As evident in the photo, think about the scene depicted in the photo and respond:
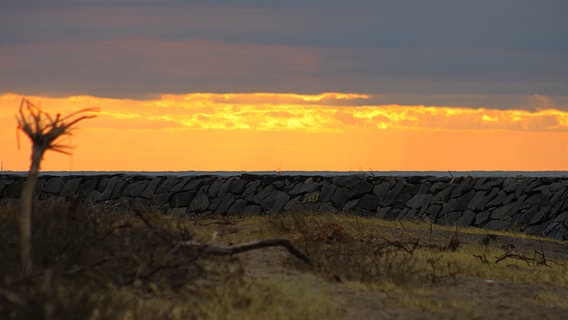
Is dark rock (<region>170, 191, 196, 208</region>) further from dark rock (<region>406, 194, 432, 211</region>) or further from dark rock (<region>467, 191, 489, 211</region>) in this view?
dark rock (<region>467, 191, 489, 211</region>)

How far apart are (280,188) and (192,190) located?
9.57 ft

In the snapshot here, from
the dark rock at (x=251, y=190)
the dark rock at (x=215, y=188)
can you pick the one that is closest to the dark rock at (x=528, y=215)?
the dark rock at (x=251, y=190)

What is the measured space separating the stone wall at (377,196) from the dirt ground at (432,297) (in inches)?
479

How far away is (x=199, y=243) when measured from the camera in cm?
1013

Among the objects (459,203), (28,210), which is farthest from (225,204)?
(28,210)

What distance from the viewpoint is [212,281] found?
9734 mm

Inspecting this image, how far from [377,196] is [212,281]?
17233mm

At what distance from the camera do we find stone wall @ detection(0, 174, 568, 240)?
25406 millimetres

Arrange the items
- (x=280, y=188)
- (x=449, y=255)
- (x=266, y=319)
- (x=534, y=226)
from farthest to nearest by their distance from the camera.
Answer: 1. (x=280, y=188)
2. (x=534, y=226)
3. (x=449, y=255)
4. (x=266, y=319)

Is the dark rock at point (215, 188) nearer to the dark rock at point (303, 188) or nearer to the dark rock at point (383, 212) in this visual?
the dark rock at point (303, 188)

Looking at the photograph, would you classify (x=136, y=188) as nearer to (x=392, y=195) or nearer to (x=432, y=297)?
(x=392, y=195)

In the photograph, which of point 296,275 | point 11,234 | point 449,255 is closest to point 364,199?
point 449,255

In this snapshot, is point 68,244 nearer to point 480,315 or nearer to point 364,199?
point 480,315

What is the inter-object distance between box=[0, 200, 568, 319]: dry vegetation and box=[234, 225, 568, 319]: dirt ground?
2 centimetres
